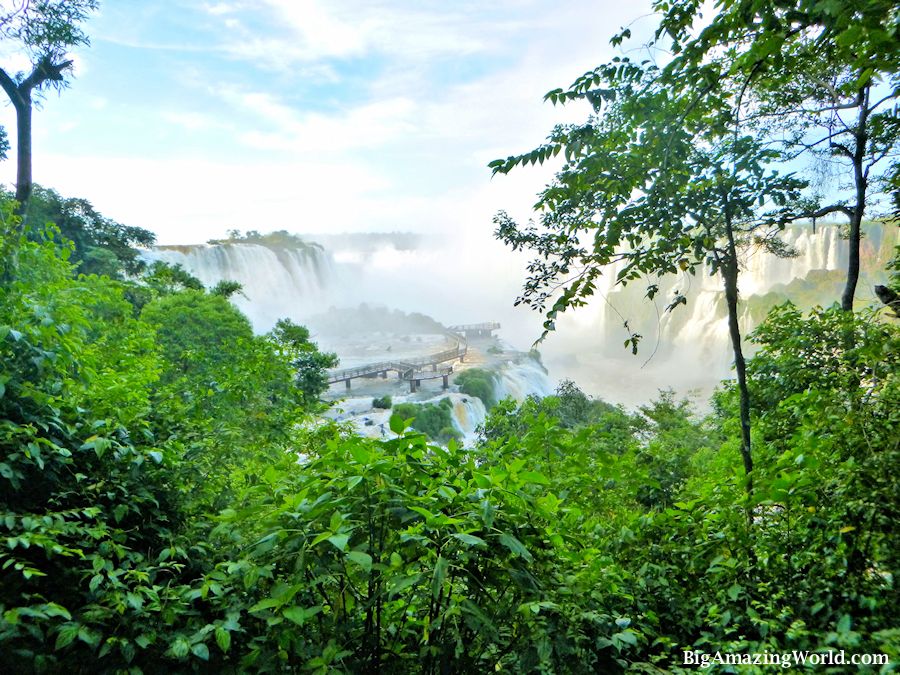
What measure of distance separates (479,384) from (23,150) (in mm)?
16798

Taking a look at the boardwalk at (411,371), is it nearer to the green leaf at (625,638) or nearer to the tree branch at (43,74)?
the tree branch at (43,74)

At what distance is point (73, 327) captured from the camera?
219cm

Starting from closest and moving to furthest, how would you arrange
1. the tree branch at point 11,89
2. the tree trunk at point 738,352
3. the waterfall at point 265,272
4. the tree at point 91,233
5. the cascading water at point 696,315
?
the tree trunk at point 738,352 < the tree branch at point 11,89 < the tree at point 91,233 < the cascading water at point 696,315 < the waterfall at point 265,272

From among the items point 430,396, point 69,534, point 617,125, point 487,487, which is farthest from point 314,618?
point 430,396

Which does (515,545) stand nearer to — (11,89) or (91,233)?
(11,89)

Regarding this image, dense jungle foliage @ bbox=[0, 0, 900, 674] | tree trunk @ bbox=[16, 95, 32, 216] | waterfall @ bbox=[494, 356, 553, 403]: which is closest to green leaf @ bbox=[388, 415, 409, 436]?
dense jungle foliage @ bbox=[0, 0, 900, 674]

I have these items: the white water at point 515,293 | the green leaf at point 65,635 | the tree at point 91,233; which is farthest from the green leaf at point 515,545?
the tree at point 91,233

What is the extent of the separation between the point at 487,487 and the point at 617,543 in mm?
953

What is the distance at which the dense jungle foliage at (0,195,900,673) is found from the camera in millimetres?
1283

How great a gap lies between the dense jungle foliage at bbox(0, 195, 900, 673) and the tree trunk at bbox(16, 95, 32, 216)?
8.61m

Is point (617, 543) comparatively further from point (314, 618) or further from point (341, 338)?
point (341, 338)

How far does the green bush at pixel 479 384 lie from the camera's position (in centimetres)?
2230

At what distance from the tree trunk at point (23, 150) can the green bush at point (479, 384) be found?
52.8ft

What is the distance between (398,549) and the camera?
134 cm
